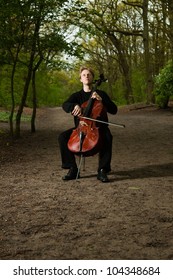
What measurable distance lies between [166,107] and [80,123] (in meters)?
13.3

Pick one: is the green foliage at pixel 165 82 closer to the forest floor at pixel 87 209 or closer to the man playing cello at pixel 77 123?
the forest floor at pixel 87 209

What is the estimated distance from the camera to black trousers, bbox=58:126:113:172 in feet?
17.8

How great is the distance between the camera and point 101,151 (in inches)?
217

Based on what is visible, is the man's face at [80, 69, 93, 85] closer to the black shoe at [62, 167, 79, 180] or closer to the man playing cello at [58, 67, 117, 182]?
the man playing cello at [58, 67, 117, 182]

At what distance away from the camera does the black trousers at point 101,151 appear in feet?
17.8

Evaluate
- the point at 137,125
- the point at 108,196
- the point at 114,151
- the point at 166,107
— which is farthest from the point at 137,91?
the point at 108,196

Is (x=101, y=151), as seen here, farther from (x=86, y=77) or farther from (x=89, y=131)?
(x=86, y=77)

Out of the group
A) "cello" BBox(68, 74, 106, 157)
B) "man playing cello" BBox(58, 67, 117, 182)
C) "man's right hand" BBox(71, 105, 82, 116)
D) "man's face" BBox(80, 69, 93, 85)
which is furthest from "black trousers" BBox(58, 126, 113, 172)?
"man's face" BBox(80, 69, 93, 85)

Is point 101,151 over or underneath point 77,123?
underneath

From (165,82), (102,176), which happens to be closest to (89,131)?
(102,176)

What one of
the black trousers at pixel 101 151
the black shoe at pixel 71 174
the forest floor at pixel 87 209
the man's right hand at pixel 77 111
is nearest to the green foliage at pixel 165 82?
the forest floor at pixel 87 209

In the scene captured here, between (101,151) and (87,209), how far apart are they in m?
1.49

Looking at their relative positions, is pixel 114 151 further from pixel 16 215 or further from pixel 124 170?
pixel 16 215

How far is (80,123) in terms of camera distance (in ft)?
17.3
